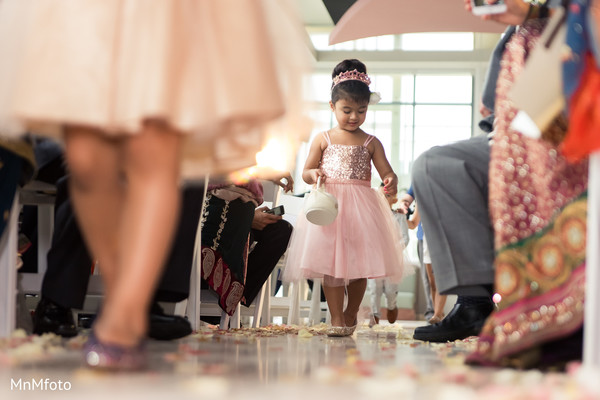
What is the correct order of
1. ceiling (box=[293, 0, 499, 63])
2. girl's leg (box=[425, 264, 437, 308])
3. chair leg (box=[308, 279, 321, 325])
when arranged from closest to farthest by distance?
chair leg (box=[308, 279, 321, 325]) → girl's leg (box=[425, 264, 437, 308]) → ceiling (box=[293, 0, 499, 63])

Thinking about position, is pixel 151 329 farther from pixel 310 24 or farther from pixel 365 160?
pixel 310 24

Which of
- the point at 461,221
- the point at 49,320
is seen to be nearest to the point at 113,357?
the point at 49,320

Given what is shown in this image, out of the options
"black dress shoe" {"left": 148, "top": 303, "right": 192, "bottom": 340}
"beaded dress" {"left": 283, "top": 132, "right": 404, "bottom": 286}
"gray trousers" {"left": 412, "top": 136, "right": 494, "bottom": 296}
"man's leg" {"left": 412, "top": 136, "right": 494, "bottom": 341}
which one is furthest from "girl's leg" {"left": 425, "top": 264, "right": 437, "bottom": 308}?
"black dress shoe" {"left": 148, "top": 303, "right": 192, "bottom": 340}

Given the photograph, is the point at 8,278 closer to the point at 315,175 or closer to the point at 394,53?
the point at 315,175

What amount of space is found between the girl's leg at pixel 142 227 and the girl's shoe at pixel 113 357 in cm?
1

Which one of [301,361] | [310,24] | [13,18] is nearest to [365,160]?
[301,361]

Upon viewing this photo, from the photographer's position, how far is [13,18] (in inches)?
65.4

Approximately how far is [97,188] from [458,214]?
1.33 m

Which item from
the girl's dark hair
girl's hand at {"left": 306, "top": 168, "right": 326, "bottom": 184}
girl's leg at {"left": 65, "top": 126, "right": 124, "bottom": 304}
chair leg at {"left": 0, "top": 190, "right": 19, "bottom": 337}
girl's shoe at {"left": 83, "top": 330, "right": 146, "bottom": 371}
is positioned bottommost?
girl's shoe at {"left": 83, "top": 330, "right": 146, "bottom": 371}

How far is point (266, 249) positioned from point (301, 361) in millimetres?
2109

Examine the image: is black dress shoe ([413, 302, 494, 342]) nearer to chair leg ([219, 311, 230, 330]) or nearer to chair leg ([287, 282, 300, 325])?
chair leg ([219, 311, 230, 330])

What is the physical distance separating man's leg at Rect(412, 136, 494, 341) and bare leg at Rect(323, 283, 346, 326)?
3.58ft

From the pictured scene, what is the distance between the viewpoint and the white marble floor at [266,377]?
1174mm

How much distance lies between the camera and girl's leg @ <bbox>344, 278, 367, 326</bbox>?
394 centimetres
